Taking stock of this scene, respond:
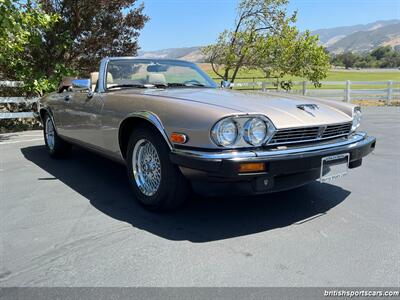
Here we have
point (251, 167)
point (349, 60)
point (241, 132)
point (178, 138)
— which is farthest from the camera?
point (349, 60)

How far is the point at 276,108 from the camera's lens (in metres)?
3.43

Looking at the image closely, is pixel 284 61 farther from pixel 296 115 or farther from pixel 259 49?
pixel 296 115

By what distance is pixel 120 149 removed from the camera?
415cm

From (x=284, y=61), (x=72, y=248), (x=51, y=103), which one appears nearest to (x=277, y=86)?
(x=284, y=61)

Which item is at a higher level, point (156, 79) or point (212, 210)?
point (156, 79)

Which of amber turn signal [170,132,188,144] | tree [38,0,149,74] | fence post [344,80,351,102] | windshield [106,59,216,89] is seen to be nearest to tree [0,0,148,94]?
tree [38,0,149,74]

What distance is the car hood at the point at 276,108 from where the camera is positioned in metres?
3.25

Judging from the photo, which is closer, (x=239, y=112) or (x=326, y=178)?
(x=239, y=112)

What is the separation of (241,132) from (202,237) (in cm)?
87

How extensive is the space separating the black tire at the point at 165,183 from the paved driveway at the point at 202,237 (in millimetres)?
138

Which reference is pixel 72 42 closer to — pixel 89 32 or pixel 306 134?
pixel 89 32

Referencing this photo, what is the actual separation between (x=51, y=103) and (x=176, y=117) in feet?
11.4

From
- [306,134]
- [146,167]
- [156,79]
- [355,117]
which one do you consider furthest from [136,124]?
[355,117]

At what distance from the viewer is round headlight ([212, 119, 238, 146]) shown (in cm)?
305
